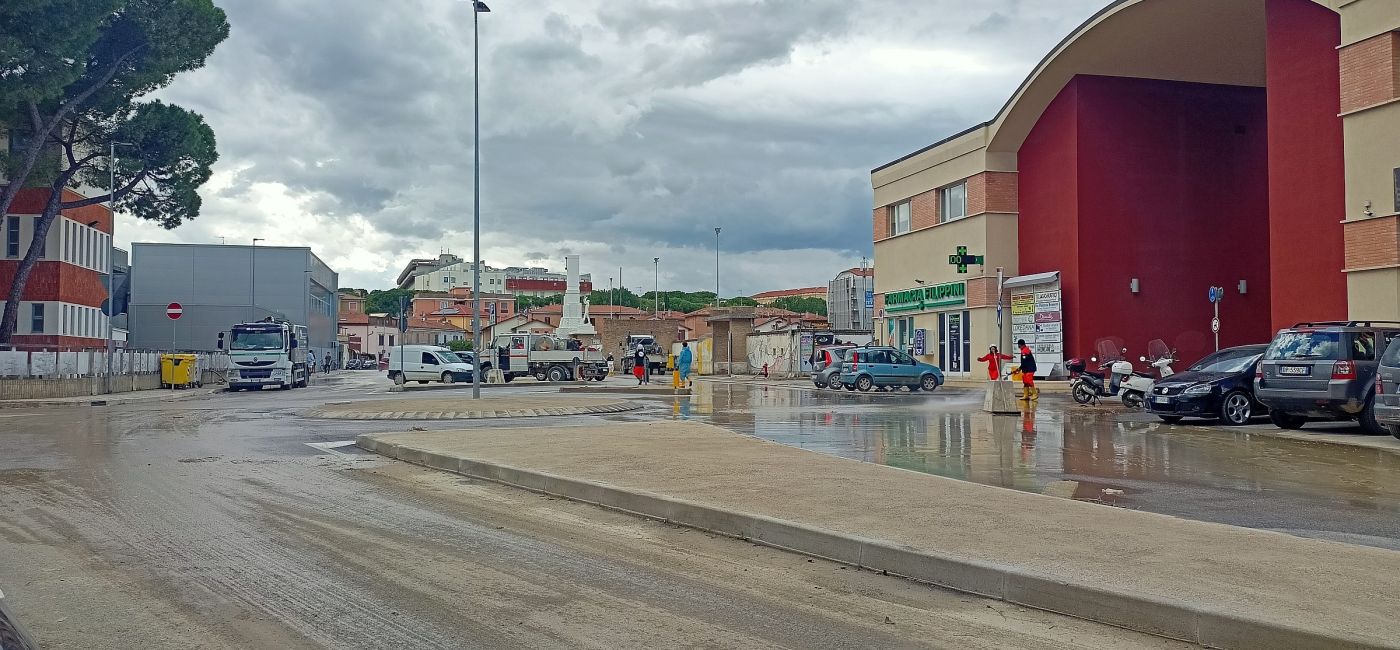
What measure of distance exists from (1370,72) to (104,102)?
40563 millimetres

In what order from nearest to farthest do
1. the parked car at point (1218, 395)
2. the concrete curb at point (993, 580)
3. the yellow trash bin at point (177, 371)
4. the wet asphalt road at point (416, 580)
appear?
the concrete curb at point (993, 580), the wet asphalt road at point (416, 580), the parked car at point (1218, 395), the yellow trash bin at point (177, 371)

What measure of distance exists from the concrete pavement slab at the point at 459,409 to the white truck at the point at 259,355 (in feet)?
50.6

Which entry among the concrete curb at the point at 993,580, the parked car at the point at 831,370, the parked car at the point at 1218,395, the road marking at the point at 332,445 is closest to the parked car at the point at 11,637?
the concrete curb at the point at 993,580

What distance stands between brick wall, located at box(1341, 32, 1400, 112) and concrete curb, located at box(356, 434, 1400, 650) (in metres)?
20.3

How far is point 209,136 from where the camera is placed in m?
45.3

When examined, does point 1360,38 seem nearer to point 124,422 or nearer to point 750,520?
point 750,520

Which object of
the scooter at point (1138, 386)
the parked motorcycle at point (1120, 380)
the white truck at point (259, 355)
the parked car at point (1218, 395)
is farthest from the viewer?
the white truck at point (259, 355)

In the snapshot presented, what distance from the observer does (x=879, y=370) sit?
1286 inches

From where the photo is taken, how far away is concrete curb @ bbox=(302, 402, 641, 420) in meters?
20.2

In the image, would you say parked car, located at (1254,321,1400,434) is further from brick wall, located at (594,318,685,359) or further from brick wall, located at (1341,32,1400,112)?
brick wall, located at (594,318,685,359)

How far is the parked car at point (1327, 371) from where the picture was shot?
49.0 ft

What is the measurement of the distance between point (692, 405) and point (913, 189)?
2256 cm

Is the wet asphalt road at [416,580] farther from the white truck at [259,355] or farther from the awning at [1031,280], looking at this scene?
the white truck at [259,355]

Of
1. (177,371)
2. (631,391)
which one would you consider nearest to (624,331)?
(177,371)
